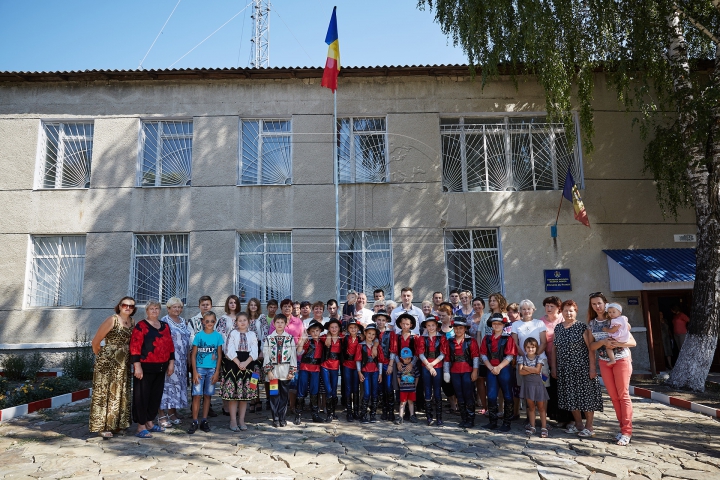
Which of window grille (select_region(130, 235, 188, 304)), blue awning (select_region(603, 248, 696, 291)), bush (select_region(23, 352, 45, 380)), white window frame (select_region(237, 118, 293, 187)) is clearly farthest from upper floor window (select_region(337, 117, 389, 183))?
bush (select_region(23, 352, 45, 380))

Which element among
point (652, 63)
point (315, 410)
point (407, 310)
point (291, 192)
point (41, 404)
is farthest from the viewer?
point (291, 192)

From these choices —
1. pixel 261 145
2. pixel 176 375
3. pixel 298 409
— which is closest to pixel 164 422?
pixel 176 375

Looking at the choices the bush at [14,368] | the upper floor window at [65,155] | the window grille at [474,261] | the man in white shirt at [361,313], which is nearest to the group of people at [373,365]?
the man in white shirt at [361,313]

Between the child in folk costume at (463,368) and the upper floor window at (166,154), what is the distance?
8.16 metres

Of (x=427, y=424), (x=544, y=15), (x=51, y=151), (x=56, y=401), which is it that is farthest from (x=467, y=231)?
(x=51, y=151)

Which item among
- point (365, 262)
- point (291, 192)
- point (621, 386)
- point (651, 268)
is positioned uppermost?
point (291, 192)

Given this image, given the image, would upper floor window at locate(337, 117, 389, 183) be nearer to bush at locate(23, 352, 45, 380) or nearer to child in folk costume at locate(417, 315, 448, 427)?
child in folk costume at locate(417, 315, 448, 427)

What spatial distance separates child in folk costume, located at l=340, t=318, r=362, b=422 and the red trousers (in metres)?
3.40

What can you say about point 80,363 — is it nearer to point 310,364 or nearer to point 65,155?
point 65,155

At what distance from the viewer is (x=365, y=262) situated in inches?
477

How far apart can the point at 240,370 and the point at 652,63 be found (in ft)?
33.1

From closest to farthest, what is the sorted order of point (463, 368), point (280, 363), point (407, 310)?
point (463, 368) < point (280, 363) < point (407, 310)

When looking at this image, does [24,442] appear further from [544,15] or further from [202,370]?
[544,15]

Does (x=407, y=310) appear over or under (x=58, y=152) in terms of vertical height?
under
